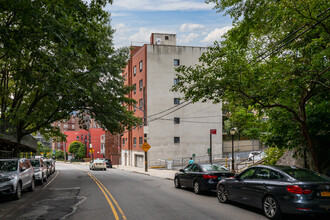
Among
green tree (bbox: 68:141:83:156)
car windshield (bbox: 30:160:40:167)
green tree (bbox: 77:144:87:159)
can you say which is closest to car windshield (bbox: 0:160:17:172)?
car windshield (bbox: 30:160:40:167)

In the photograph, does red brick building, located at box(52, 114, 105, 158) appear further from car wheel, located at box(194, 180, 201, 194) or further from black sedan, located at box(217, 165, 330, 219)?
black sedan, located at box(217, 165, 330, 219)

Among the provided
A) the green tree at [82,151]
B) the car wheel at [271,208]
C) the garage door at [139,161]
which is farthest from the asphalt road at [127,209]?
the green tree at [82,151]

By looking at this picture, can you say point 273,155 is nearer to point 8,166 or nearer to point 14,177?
point 14,177

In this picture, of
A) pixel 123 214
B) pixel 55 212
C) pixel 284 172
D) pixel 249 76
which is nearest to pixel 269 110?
pixel 249 76

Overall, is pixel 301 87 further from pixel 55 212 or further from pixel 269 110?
pixel 55 212

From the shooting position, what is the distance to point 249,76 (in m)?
12.4

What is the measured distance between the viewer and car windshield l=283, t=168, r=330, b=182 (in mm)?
8070

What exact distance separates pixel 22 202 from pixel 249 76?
34.3ft

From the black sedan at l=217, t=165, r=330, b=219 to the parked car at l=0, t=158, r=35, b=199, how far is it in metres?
8.91

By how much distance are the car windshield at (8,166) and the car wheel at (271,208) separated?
10754mm

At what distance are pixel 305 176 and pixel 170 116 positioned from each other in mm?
37006

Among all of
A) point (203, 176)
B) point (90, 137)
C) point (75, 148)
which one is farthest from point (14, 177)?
point (75, 148)

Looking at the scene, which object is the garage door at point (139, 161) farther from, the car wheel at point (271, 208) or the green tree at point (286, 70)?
the car wheel at point (271, 208)

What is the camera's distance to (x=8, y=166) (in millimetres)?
13672
